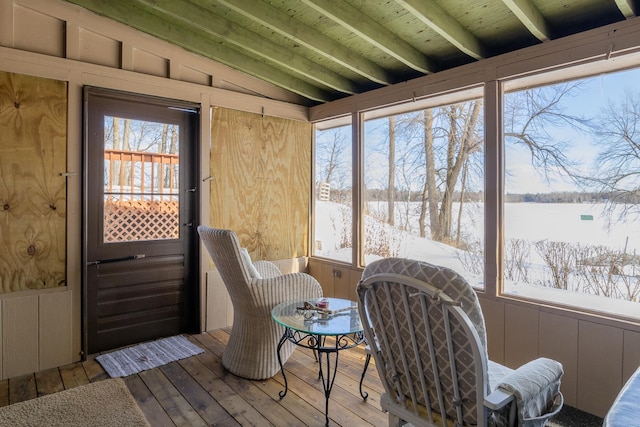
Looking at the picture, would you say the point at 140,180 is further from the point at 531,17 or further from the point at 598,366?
the point at 598,366

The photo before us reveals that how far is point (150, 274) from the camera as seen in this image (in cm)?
347

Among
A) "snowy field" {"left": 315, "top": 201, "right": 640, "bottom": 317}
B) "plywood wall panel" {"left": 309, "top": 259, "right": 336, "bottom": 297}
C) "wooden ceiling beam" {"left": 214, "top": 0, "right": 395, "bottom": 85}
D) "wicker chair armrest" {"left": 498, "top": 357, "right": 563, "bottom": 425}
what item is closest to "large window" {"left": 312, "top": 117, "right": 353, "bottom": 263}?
"plywood wall panel" {"left": 309, "top": 259, "right": 336, "bottom": 297}

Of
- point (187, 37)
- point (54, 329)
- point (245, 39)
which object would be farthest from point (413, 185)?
point (54, 329)

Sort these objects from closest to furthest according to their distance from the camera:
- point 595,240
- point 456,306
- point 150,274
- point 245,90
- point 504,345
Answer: point 456,306, point 595,240, point 504,345, point 150,274, point 245,90

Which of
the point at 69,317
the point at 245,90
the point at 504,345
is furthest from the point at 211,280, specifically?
→ the point at 504,345

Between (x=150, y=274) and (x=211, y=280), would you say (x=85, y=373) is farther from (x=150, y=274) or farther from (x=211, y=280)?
(x=211, y=280)

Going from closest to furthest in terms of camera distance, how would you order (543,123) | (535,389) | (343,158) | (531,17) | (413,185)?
(535,389) < (531,17) < (543,123) < (413,185) < (343,158)

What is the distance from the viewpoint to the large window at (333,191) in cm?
420

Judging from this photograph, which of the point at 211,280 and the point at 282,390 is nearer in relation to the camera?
the point at 282,390

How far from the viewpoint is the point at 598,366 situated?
7.58 feet

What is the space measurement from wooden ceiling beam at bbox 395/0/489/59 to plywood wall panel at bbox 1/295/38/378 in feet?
11.4

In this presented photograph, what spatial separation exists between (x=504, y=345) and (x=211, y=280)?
107 inches

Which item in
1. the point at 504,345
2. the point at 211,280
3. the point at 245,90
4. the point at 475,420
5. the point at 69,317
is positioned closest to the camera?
the point at 475,420

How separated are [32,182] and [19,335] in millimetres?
1177
